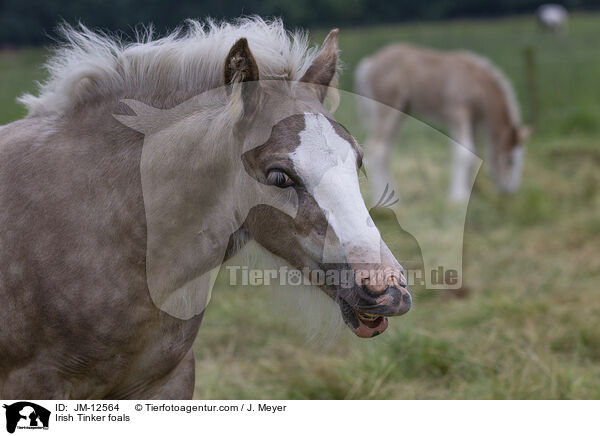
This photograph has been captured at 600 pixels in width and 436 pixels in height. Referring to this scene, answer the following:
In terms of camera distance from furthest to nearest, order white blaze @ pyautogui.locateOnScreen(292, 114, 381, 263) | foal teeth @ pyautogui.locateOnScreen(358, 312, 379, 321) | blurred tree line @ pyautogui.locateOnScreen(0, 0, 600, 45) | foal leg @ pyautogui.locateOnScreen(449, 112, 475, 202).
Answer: foal leg @ pyautogui.locateOnScreen(449, 112, 475, 202)
blurred tree line @ pyautogui.locateOnScreen(0, 0, 600, 45)
foal teeth @ pyautogui.locateOnScreen(358, 312, 379, 321)
white blaze @ pyautogui.locateOnScreen(292, 114, 381, 263)

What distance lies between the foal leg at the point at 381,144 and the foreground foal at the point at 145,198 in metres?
5.75

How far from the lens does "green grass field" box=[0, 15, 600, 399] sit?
3.08 meters

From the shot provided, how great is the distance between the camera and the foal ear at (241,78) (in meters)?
1.64

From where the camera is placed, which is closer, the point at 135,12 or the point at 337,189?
the point at 337,189

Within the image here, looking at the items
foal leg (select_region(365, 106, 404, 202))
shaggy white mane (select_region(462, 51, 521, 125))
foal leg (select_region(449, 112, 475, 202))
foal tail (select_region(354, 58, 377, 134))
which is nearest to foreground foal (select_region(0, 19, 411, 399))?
foal leg (select_region(449, 112, 475, 202))

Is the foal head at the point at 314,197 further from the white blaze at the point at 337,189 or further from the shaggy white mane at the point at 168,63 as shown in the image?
the shaggy white mane at the point at 168,63

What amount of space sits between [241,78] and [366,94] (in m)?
6.98

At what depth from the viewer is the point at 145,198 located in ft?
5.88

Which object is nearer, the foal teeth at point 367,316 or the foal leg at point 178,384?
the foal teeth at point 367,316

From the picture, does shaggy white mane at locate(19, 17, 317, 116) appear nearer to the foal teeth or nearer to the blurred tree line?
the foal teeth

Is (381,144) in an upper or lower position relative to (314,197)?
lower

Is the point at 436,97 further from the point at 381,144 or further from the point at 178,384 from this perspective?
the point at 178,384
